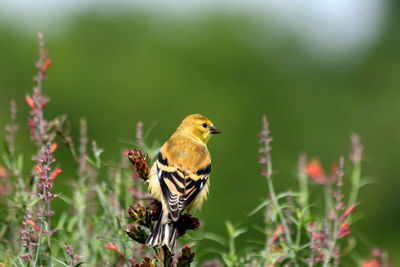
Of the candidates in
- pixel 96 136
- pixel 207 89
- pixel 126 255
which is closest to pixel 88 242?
pixel 126 255

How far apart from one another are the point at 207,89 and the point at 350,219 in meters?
31.3

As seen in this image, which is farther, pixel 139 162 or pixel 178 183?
pixel 178 183

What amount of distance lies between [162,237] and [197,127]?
2.66 meters

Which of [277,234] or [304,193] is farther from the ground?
[304,193]

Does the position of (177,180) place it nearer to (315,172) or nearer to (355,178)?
(315,172)

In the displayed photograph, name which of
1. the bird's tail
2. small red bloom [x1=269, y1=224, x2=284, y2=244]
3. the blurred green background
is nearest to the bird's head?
small red bloom [x1=269, y1=224, x2=284, y2=244]

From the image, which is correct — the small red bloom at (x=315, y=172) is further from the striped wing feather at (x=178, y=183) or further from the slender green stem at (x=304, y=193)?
the striped wing feather at (x=178, y=183)

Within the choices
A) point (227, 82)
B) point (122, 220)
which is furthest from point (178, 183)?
point (227, 82)

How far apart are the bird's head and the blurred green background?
19.3 metres

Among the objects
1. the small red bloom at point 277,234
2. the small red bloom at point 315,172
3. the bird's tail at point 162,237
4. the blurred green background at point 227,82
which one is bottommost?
the bird's tail at point 162,237

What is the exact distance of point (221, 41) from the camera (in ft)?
133

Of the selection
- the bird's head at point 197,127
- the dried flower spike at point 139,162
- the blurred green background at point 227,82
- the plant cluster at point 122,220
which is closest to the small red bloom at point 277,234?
the plant cluster at point 122,220

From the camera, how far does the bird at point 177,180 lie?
165 inches

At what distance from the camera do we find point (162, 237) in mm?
3807
